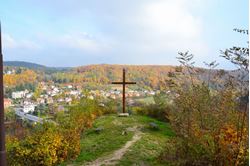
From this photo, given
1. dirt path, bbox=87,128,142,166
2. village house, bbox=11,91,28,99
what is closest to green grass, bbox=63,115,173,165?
dirt path, bbox=87,128,142,166

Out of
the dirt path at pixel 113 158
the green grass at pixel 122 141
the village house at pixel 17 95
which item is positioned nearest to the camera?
the dirt path at pixel 113 158

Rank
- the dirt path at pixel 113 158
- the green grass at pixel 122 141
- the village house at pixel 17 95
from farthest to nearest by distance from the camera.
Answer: the village house at pixel 17 95
the green grass at pixel 122 141
the dirt path at pixel 113 158

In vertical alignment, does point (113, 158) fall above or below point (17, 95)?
below

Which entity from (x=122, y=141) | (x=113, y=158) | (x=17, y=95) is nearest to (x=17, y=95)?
(x=17, y=95)

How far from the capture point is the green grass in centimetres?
898

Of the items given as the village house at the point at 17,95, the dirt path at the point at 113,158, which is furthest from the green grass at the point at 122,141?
the village house at the point at 17,95

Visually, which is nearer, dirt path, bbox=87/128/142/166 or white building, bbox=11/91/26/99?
dirt path, bbox=87/128/142/166

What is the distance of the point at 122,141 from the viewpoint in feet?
36.0

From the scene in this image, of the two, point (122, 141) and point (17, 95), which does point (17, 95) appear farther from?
point (122, 141)

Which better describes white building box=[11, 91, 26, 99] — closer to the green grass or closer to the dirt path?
the green grass

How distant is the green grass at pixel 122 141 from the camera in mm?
8975

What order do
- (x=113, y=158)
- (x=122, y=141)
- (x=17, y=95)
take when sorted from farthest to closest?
1. (x=17, y=95)
2. (x=122, y=141)
3. (x=113, y=158)

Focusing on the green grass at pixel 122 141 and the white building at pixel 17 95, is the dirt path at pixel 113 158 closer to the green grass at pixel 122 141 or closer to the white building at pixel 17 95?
the green grass at pixel 122 141

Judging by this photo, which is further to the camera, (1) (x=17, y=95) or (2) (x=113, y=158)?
(1) (x=17, y=95)
